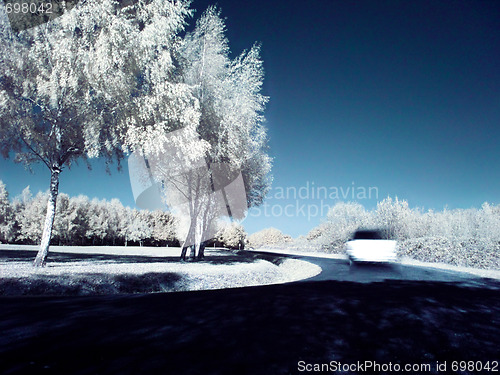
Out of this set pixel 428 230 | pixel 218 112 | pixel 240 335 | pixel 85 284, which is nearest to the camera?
pixel 240 335

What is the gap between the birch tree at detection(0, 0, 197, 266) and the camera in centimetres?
1055

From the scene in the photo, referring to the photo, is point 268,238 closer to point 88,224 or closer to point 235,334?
point 88,224

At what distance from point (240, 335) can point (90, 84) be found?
10.6m

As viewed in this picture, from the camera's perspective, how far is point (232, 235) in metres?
75.7

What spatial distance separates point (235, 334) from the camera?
13.4 feet

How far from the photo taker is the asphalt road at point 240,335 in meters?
3.07

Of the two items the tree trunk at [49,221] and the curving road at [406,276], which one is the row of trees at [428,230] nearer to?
the curving road at [406,276]

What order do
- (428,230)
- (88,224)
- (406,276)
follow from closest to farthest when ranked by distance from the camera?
1. (406,276)
2. (428,230)
3. (88,224)

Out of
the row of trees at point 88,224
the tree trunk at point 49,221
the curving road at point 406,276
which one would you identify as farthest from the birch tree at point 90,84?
the row of trees at point 88,224

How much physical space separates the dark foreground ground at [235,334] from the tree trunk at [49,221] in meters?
5.18

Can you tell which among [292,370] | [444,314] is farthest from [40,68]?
[444,314]

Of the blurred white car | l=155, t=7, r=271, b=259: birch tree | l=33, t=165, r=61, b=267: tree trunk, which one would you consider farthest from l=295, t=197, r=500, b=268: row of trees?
l=33, t=165, r=61, b=267: tree trunk

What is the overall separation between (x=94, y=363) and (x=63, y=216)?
60.5m

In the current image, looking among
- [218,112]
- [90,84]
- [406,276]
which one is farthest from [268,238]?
[90,84]
